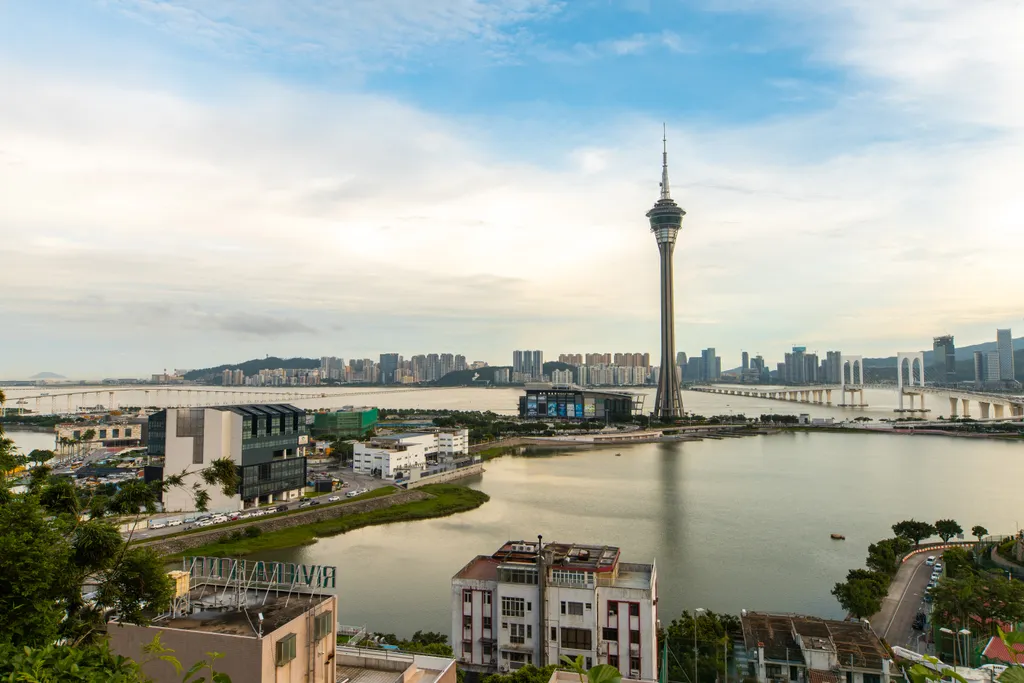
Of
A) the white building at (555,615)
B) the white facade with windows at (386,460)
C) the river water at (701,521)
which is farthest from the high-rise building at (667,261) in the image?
the white building at (555,615)

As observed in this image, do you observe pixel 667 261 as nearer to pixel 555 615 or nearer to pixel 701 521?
pixel 701 521

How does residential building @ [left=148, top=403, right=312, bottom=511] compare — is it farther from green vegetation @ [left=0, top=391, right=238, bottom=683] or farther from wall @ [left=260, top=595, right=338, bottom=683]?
wall @ [left=260, top=595, right=338, bottom=683]

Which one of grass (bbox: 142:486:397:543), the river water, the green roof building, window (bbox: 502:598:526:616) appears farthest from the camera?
the green roof building

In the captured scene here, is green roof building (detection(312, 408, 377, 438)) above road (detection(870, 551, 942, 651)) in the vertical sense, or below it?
above

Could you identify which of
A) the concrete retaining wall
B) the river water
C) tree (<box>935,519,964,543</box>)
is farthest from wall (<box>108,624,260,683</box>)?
tree (<box>935,519,964,543</box>)

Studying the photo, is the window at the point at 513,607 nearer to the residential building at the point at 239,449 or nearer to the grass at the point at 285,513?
the grass at the point at 285,513

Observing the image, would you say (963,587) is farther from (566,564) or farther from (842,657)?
(566,564)

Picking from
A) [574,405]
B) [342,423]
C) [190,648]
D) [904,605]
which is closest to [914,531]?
[904,605]
